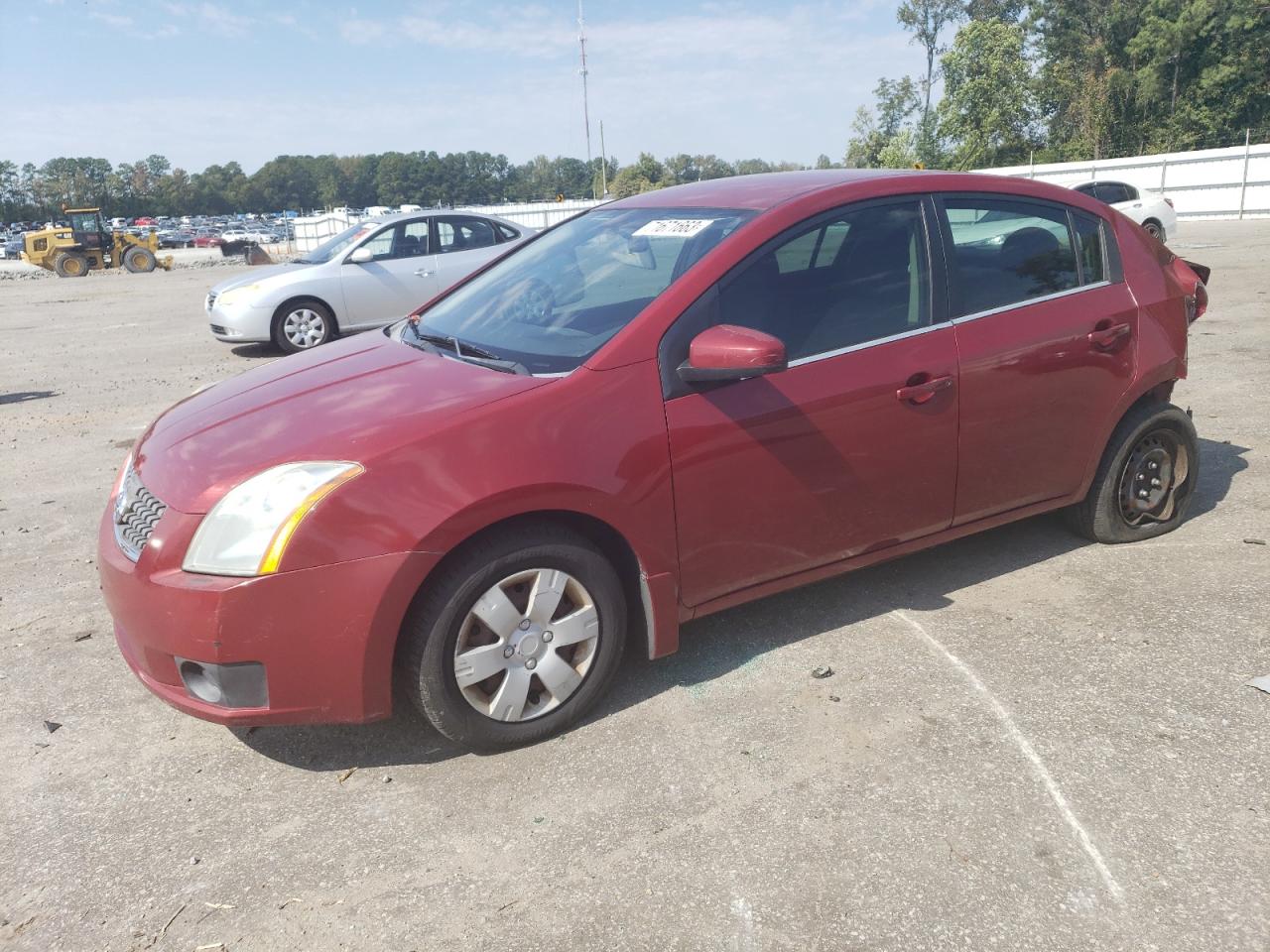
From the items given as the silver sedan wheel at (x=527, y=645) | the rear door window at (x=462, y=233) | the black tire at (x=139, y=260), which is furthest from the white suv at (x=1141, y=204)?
the black tire at (x=139, y=260)

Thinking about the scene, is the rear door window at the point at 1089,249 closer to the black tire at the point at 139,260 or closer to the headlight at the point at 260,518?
the headlight at the point at 260,518

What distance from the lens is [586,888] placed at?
2547 millimetres

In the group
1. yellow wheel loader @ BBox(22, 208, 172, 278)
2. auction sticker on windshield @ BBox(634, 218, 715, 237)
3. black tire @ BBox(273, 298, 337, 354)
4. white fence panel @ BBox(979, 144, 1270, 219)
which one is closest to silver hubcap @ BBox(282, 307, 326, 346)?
black tire @ BBox(273, 298, 337, 354)

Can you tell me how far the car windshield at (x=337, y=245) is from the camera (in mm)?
12125

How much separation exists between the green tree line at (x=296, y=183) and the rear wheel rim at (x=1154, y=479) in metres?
89.9

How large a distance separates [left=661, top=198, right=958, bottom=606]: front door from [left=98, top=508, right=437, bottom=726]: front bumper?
100cm

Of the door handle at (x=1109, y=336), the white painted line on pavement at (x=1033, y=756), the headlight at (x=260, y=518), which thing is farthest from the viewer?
the door handle at (x=1109, y=336)

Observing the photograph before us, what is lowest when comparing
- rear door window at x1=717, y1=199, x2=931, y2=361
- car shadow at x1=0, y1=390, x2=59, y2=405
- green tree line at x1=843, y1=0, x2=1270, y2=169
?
car shadow at x1=0, y1=390, x2=59, y2=405

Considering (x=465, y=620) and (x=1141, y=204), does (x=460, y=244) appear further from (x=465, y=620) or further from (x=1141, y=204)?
(x=1141, y=204)

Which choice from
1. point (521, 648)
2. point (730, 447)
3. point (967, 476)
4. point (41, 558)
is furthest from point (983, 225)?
point (41, 558)

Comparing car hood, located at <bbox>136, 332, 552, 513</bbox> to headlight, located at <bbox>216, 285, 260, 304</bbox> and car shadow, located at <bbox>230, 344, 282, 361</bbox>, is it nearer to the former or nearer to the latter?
headlight, located at <bbox>216, 285, 260, 304</bbox>

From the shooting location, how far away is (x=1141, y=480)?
4.58 m

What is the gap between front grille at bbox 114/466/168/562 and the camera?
3.02m

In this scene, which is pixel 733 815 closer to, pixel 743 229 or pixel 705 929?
pixel 705 929
